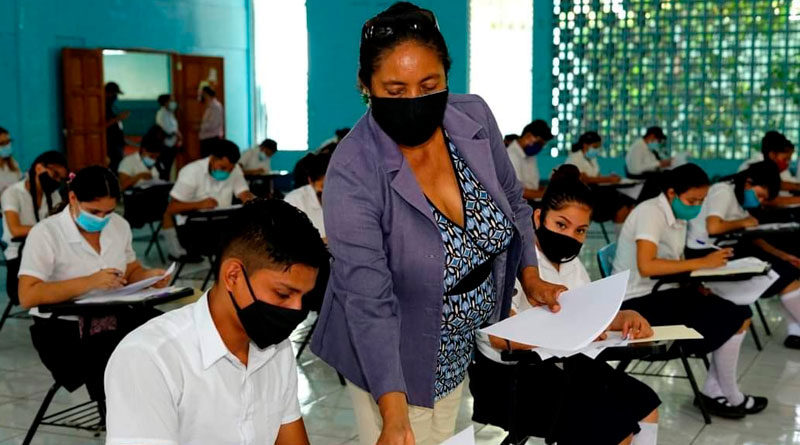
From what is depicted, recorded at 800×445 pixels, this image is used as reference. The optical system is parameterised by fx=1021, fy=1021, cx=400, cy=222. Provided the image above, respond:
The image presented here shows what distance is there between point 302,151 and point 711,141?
6011 millimetres

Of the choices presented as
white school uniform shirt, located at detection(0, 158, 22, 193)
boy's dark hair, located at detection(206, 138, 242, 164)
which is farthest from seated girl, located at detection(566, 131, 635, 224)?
white school uniform shirt, located at detection(0, 158, 22, 193)

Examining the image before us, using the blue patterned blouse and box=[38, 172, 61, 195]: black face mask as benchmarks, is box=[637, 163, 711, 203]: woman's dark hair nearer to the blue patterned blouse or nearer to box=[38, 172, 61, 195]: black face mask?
the blue patterned blouse

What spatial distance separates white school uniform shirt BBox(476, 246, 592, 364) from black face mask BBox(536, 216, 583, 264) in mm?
22

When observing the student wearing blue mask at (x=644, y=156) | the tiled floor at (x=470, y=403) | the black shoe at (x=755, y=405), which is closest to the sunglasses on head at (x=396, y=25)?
the tiled floor at (x=470, y=403)

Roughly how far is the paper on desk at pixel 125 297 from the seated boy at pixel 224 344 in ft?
6.02

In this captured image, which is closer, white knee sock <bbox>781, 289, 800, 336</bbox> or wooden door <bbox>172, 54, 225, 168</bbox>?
white knee sock <bbox>781, 289, 800, 336</bbox>

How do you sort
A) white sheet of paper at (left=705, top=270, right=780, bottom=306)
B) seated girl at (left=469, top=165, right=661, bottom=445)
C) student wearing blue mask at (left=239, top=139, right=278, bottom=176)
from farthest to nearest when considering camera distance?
student wearing blue mask at (left=239, top=139, right=278, bottom=176) → white sheet of paper at (left=705, top=270, right=780, bottom=306) → seated girl at (left=469, top=165, right=661, bottom=445)

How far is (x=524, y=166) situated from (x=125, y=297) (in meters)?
5.74

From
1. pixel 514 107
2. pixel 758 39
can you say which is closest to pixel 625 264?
pixel 758 39

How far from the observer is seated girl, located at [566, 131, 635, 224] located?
331 inches

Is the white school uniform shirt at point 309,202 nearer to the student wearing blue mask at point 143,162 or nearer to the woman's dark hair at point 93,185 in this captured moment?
the woman's dark hair at point 93,185

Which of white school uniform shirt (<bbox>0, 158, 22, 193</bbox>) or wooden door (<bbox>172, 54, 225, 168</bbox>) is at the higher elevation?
wooden door (<bbox>172, 54, 225, 168</bbox>)

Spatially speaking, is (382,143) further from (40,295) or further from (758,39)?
(758,39)

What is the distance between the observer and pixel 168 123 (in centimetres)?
1339
